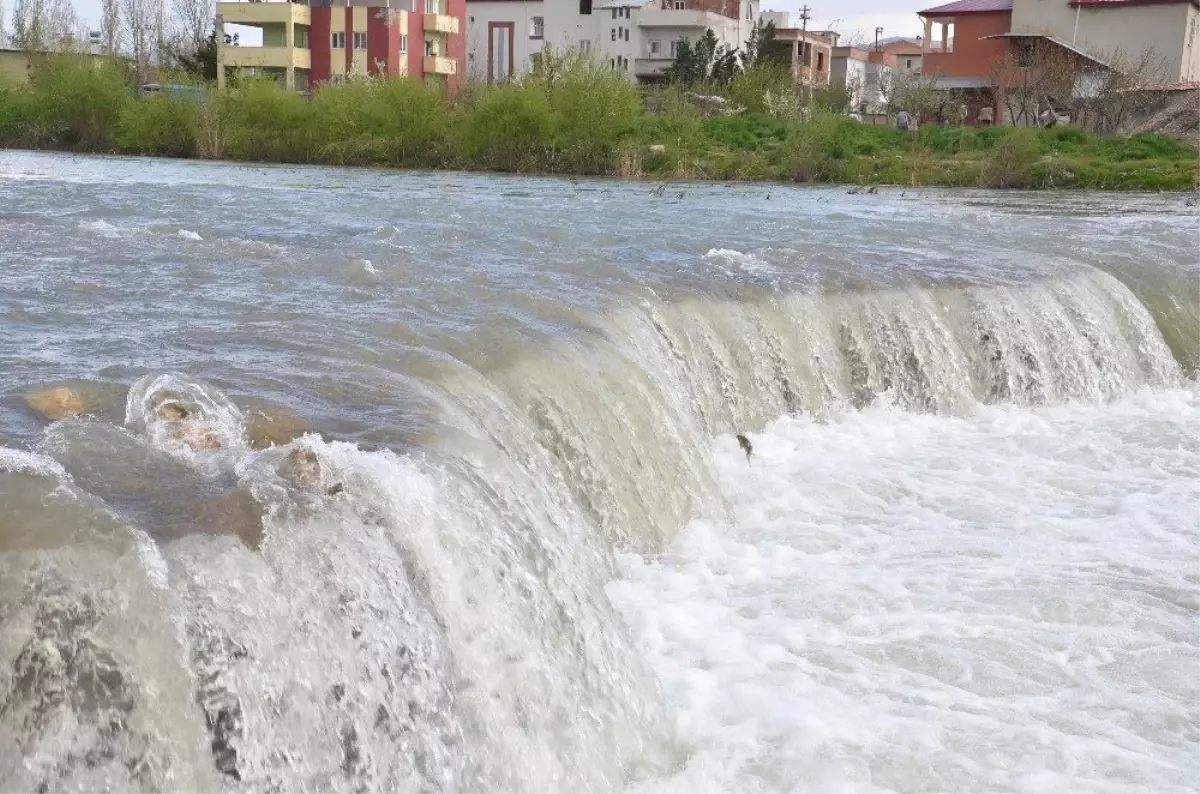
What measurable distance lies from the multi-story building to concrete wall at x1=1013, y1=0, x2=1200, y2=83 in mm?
23552

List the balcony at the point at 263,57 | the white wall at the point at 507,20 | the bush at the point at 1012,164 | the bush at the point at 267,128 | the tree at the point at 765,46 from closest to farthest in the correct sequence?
the bush at the point at 1012,164, the bush at the point at 267,128, the balcony at the point at 263,57, the tree at the point at 765,46, the white wall at the point at 507,20

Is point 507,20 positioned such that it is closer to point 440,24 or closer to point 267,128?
point 440,24

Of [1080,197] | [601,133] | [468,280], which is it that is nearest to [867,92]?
[601,133]

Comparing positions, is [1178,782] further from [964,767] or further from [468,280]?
[468,280]

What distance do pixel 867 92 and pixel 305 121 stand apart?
27.1 m

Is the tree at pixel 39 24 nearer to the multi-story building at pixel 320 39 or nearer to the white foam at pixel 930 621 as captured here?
the multi-story building at pixel 320 39

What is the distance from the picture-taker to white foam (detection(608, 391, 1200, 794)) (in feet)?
16.8

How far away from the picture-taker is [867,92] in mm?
57062

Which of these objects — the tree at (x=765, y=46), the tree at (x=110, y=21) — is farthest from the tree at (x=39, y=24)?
the tree at (x=765, y=46)

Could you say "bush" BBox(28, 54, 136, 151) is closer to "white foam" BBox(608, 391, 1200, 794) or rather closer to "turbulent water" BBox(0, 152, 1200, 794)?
"turbulent water" BBox(0, 152, 1200, 794)

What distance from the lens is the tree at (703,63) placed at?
57.7m

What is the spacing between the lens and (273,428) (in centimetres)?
604

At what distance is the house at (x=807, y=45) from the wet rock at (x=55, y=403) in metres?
61.2

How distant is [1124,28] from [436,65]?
89.4ft
